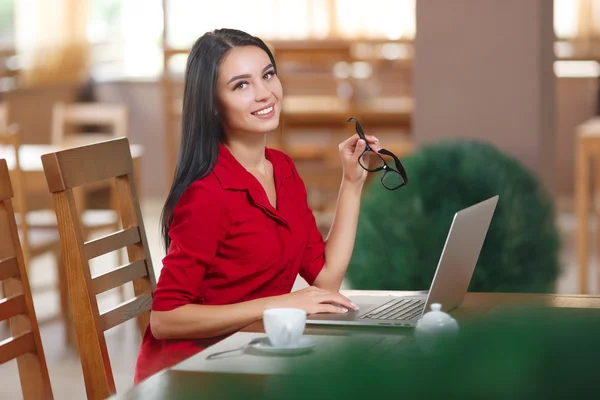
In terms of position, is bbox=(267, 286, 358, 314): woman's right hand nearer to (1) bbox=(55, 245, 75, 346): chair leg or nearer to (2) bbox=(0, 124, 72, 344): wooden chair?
(2) bbox=(0, 124, 72, 344): wooden chair

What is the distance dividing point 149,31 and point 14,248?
6.28m

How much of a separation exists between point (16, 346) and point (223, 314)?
33 centimetres

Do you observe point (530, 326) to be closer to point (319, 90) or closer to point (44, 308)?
point (44, 308)

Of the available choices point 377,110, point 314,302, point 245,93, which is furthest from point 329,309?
point 377,110

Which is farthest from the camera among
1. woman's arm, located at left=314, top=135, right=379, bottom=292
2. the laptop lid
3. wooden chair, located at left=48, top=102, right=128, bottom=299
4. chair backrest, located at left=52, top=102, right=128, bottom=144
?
chair backrest, located at left=52, top=102, right=128, bottom=144

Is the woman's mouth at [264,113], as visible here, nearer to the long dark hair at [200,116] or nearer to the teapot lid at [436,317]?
the long dark hair at [200,116]

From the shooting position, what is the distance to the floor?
3107 mm

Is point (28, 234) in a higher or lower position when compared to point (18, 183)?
lower

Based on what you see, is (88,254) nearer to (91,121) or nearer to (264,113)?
(264,113)

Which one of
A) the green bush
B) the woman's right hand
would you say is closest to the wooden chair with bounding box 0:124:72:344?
the green bush

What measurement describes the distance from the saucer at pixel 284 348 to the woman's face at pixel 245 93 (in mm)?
431

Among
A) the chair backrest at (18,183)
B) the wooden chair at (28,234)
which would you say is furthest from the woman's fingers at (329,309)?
the chair backrest at (18,183)

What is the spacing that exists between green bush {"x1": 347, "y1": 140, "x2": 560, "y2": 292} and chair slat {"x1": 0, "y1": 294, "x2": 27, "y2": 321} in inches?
49.3

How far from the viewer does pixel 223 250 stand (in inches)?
59.1
